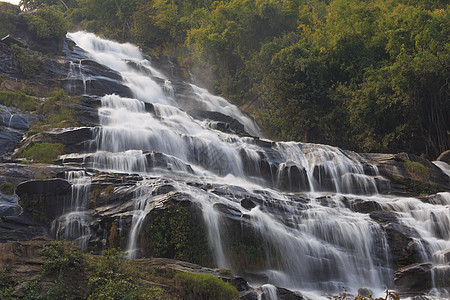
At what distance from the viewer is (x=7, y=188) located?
11.1 m

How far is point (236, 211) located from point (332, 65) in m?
17.1

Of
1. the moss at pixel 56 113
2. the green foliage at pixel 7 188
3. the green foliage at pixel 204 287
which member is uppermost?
the moss at pixel 56 113

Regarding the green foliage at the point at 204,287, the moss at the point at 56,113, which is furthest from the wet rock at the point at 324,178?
the moss at the point at 56,113

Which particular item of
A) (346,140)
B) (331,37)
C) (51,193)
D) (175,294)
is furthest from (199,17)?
(175,294)

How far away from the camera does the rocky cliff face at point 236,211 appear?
10.2m

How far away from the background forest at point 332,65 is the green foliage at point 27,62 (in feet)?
15.1

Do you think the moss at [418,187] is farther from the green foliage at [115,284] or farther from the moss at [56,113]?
the moss at [56,113]

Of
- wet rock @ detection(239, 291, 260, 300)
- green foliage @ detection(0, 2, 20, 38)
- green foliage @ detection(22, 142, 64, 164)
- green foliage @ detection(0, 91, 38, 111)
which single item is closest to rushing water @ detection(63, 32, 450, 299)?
wet rock @ detection(239, 291, 260, 300)

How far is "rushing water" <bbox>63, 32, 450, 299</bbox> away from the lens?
35.1 ft

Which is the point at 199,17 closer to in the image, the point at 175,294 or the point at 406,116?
the point at 406,116

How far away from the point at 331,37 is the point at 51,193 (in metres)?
20.4

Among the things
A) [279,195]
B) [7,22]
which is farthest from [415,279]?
[7,22]

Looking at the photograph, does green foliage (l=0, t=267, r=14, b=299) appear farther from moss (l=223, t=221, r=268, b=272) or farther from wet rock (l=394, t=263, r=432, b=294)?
wet rock (l=394, t=263, r=432, b=294)

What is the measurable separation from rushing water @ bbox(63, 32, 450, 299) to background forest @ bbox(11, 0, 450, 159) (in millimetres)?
4911
